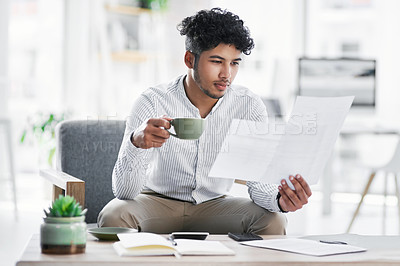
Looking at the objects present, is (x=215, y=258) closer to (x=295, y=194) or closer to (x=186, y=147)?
(x=295, y=194)

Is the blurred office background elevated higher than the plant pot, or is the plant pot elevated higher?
the blurred office background

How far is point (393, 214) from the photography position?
4.67m

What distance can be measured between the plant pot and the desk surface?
0.02 m

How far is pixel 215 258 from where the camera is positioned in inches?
47.3

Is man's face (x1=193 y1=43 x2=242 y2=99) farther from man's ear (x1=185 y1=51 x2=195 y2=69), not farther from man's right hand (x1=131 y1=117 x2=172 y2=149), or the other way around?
man's right hand (x1=131 y1=117 x2=172 y2=149)

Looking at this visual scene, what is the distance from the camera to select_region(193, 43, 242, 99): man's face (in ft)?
6.19

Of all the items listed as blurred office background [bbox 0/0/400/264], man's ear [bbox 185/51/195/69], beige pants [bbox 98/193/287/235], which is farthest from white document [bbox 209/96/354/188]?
blurred office background [bbox 0/0/400/264]

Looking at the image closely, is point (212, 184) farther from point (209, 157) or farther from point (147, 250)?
point (147, 250)

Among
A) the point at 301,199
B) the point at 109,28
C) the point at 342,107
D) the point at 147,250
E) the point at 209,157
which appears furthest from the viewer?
the point at 109,28

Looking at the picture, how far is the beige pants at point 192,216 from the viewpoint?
5.69ft

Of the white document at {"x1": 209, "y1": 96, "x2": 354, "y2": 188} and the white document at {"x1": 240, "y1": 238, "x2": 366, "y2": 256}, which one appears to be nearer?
the white document at {"x1": 240, "y1": 238, "x2": 366, "y2": 256}

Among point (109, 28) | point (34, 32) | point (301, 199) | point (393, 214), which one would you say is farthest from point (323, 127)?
point (34, 32)

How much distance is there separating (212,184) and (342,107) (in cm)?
64

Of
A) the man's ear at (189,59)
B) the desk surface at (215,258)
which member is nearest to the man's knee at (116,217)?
the desk surface at (215,258)
